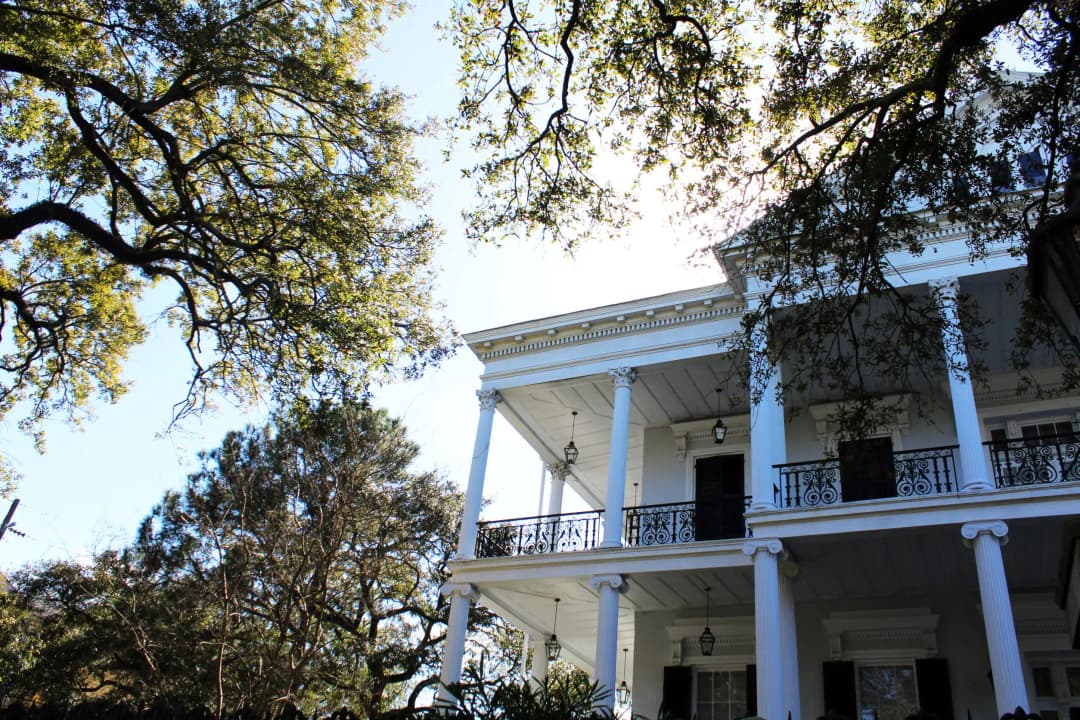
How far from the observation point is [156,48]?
8.70 meters

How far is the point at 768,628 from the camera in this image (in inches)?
412

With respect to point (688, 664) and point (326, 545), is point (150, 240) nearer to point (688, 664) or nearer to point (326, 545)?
point (326, 545)

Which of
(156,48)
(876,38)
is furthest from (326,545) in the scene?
(876,38)

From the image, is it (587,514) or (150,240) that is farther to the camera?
(587,514)

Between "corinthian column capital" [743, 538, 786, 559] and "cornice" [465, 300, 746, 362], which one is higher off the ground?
"cornice" [465, 300, 746, 362]

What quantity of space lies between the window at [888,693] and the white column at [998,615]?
8.77ft

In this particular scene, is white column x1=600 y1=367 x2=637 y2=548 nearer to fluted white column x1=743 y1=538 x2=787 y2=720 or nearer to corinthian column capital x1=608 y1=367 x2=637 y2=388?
corinthian column capital x1=608 y1=367 x2=637 y2=388

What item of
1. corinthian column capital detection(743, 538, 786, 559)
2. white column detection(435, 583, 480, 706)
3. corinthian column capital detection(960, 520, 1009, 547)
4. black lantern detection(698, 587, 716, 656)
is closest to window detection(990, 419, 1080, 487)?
corinthian column capital detection(960, 520, 1009, 547)

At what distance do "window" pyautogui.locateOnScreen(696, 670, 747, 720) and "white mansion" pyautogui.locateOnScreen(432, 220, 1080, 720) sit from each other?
0.10 ft

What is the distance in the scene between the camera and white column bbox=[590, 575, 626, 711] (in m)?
11.4

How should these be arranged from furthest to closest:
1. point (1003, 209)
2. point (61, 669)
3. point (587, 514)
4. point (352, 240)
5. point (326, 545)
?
1. point (61, 669)
2. point (326, 545)
3. point (587, 514)
4. point (352, 240)
5. point (1003, 209)

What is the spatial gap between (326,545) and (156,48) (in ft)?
30.1

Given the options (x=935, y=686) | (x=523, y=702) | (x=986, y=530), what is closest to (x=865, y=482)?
(x=986, y=530)

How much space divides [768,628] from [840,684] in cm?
271
